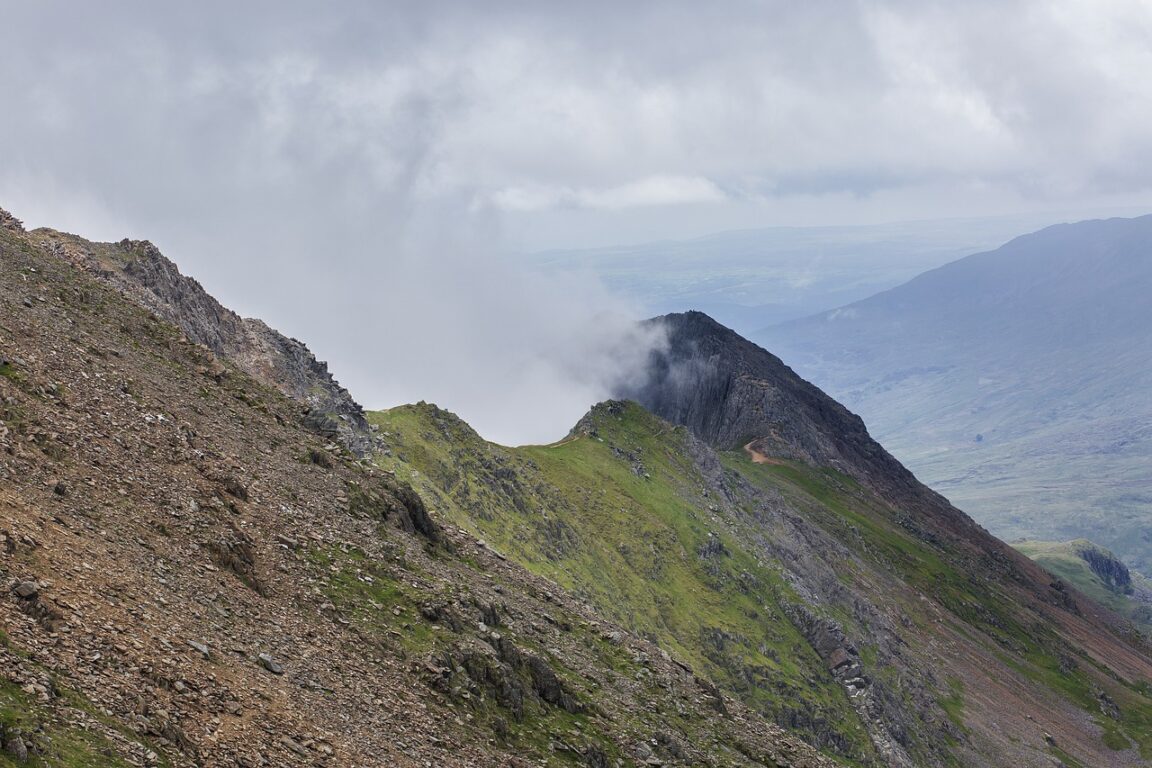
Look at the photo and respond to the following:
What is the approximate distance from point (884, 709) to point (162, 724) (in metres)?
137

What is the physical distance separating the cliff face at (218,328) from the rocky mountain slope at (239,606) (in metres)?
25.8

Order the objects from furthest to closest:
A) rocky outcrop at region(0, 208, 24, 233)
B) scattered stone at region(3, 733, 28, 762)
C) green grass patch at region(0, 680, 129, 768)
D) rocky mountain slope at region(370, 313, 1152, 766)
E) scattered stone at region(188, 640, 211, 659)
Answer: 1. rocky mountain slope at region(370, 313, 1152, 766)
2. rocky outcrop at region(0, 208, 24, 233)
3. scattered stone at region(188, 640, 211, 659)
4. green grass patch at region(0, 680, 129, 768)
5. scattered stone at region(3, 733, 28, 762)

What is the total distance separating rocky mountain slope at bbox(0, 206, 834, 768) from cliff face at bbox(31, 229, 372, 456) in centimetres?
2584

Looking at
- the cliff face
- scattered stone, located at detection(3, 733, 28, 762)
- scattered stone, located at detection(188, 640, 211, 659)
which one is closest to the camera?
scattered stone, located at detection(3, 733, 28, 762)

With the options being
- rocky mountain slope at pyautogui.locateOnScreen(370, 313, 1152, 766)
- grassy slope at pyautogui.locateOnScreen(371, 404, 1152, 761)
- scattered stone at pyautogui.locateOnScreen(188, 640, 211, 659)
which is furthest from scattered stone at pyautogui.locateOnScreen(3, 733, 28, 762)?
grassy slope at pyautogui.locateOnScreen(371, 404, 1152, 761)

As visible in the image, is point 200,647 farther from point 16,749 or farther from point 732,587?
point 732,587

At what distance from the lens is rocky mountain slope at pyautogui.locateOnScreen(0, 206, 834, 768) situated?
28.5m

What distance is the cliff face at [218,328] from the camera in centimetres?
8838

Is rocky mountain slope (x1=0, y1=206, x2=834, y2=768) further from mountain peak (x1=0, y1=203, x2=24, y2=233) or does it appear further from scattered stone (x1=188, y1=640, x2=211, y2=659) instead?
mountain peak (x1=0, y1=203, x2=24, y2=233)

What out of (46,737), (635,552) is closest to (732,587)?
(635,552)

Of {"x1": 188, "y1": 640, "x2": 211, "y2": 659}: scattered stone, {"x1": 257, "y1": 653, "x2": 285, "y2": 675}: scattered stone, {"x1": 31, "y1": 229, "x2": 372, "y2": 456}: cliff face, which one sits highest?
{"x1": 31, "y1": 229, "x2": 372, "y2": 456}: cliff face

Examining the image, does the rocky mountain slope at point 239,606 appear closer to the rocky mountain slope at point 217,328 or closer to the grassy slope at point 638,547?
the rocky mountain slope at point 217,328

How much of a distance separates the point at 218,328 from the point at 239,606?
242ft

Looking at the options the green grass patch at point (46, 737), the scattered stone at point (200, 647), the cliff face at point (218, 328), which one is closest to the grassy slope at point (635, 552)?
the cliff face at point (218, 328)
